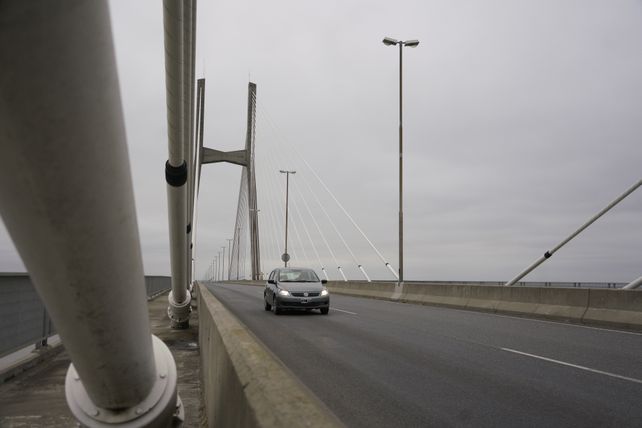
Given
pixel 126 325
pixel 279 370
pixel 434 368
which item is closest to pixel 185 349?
pixel 434 368

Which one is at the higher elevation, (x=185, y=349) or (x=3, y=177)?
(x=3, y=177)

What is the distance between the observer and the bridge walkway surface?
573cm

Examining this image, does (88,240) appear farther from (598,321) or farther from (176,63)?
(598,321)

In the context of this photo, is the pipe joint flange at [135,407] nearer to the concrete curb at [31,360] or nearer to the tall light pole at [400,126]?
the concrete curb at [31,360]

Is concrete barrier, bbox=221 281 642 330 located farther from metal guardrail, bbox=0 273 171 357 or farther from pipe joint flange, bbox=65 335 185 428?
metal guardrail, bbox=0 273 171 357

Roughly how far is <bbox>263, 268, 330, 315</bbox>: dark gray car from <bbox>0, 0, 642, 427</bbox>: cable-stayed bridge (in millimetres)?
1634

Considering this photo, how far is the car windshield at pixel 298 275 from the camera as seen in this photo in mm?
18656

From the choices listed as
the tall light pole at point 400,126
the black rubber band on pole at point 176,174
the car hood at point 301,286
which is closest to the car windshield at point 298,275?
the car hood at point 301,286

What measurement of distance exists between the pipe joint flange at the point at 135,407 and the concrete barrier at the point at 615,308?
12279 mm

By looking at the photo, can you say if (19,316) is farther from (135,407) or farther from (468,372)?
(468,372)

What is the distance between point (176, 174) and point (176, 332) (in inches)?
308

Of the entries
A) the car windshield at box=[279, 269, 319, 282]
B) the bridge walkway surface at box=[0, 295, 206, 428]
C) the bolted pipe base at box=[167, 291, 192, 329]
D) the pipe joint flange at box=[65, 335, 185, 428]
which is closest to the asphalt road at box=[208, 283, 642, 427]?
the bridge walkway surface at box=[0, 295, 206, 428]

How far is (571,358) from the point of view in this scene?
890 cm

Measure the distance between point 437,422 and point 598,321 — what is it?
10241 millimetres
